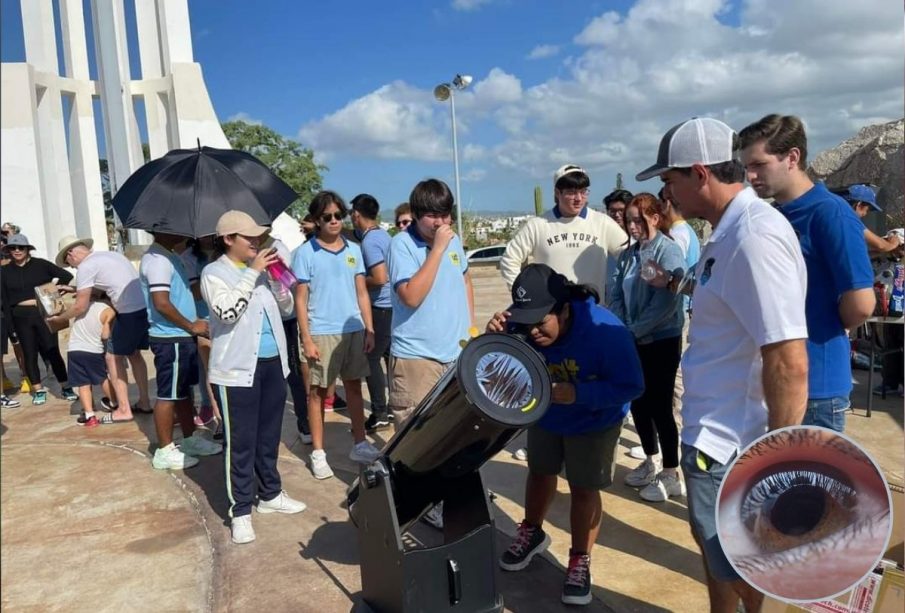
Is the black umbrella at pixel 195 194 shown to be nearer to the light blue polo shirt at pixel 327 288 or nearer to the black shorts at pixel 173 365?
the light blue polo shirt at pixel 327 288

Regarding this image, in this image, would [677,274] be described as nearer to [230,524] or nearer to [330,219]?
[330,219]

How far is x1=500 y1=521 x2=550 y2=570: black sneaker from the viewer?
3.17m

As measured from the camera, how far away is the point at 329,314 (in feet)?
14.7

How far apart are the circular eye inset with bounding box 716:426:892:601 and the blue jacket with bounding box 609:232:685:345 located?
197 cm

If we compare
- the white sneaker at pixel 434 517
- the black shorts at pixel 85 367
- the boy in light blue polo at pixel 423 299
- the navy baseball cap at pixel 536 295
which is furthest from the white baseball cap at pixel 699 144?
the black shorts at pixel 85 367

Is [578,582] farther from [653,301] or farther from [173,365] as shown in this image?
[173,365]

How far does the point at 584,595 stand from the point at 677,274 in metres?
1.77

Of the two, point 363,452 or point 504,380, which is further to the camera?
point 363,452

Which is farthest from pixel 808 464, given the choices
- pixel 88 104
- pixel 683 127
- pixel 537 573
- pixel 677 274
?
pixel 88 104

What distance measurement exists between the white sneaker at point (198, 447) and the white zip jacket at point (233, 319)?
1.78 meters

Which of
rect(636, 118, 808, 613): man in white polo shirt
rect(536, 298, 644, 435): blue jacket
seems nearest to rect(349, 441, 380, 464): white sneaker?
rect(536, 298, 644, 435): blue jacket

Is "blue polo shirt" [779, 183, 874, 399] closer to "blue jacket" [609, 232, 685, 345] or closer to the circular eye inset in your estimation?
the circular eye inset

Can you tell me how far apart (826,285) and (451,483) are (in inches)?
62.5

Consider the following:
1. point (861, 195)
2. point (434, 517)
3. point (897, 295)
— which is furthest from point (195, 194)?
point (897, 295)
